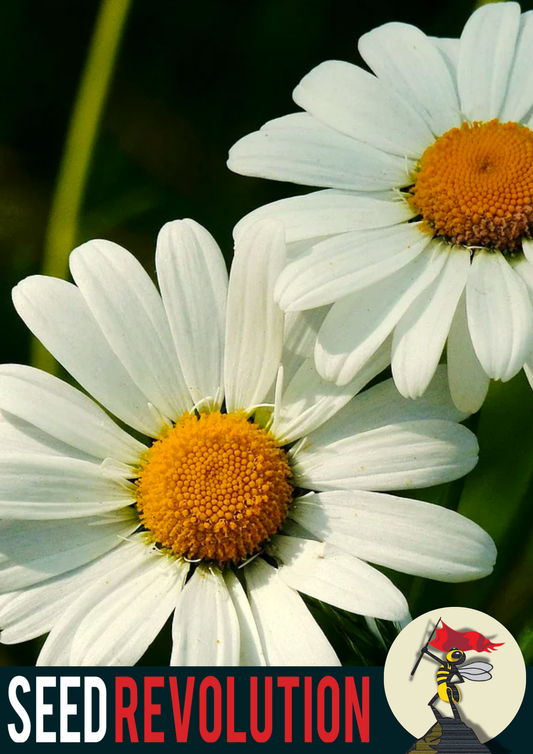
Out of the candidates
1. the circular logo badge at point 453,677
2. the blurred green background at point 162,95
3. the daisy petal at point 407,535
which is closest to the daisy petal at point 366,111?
the daisy petal at point 407,535

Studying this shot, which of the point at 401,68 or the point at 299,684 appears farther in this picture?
the point at 401,68

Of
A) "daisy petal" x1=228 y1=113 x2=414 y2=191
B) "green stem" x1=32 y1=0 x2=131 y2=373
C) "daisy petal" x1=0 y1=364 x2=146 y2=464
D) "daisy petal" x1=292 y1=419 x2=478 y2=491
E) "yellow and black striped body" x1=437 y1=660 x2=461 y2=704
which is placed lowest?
"yellow and black striped body" x1=437 y1=660 x2=461 y2=704

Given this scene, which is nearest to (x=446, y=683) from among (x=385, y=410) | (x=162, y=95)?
(x=385, y=410)

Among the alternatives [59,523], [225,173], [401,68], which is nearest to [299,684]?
[59,523]

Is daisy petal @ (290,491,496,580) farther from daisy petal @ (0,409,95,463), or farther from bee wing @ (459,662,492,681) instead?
daisy petal @ (0,409,95,463)

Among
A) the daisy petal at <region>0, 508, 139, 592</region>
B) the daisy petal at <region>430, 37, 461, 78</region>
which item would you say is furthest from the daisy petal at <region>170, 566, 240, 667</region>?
the daisy petal at <region>430, 37, 461, 78</region>

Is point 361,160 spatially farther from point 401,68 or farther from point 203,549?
point 203,549
